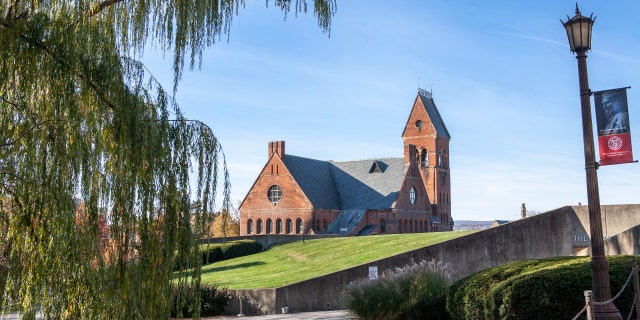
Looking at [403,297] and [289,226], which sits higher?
[289,226]

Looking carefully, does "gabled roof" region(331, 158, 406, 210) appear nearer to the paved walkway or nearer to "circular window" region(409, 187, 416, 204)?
"circular window" region(409, 187, 416, 204)

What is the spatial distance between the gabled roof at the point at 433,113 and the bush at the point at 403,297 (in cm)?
7381

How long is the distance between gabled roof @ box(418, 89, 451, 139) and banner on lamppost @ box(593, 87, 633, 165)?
78.1m

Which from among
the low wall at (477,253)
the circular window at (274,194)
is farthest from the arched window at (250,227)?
the low wall at (477,253)

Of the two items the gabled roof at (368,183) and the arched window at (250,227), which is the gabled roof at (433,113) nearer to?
the gabled roof at (368,183)

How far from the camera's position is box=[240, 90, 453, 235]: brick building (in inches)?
2554

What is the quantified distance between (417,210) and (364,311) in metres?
56.6

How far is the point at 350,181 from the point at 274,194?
28.5 feet

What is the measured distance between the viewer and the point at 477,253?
2167 cm

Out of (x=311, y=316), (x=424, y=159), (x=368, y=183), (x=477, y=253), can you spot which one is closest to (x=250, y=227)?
(x=368, y=183)

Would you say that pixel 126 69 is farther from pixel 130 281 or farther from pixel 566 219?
A: pixel 566 219

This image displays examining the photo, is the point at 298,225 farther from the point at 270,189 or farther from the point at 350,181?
the point at 350,181

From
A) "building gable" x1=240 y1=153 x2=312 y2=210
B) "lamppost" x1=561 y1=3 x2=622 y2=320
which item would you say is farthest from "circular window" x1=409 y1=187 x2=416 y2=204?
"lamppost" x1=561 y1=3 x2=622 y2=320

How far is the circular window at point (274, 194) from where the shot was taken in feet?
218
